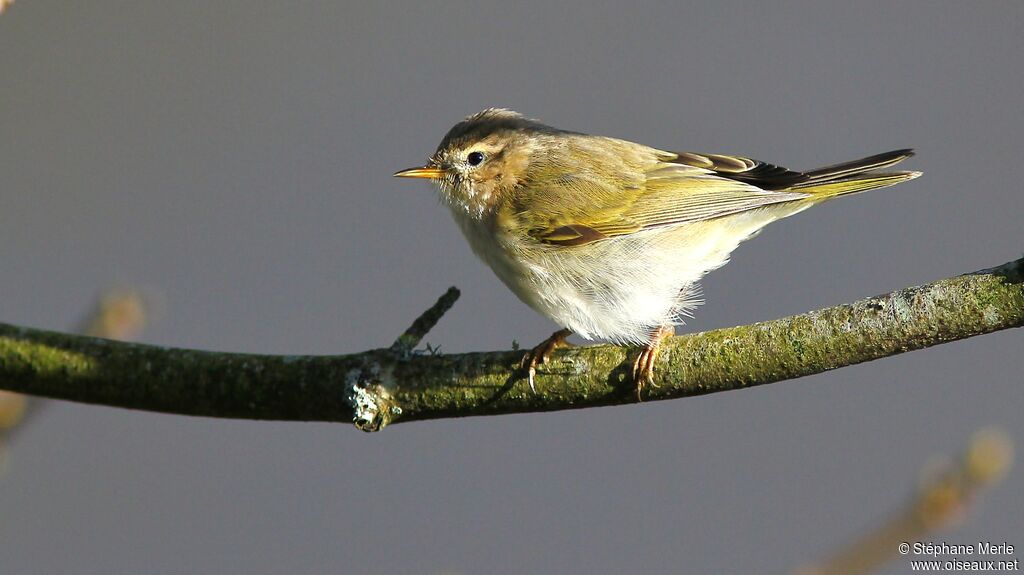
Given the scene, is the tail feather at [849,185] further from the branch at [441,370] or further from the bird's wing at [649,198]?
the branch at [441,370]

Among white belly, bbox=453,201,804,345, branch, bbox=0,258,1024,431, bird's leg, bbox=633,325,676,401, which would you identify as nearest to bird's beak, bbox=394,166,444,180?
white belly, bbox=453,201,804,345

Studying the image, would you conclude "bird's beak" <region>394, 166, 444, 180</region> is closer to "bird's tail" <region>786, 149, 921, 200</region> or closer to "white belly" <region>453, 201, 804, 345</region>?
"white belly" <region>453, 201, 804, 345</region>

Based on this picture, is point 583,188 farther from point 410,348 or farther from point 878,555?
point 878,555

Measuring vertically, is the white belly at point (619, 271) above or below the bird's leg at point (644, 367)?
above

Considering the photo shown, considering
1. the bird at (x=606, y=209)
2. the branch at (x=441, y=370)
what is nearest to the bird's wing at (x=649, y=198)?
the bird at (x=606, y=209)

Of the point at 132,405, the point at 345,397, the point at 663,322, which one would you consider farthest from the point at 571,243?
the point at 132,405

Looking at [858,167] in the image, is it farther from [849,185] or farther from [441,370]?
[441,370]

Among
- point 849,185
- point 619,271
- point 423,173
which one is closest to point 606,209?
point 619,271
